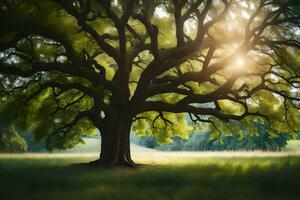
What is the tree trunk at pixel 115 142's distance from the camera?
24.1 m

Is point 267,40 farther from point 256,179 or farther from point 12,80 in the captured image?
point 12,80

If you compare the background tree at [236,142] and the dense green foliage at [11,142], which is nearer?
the dense green foliage at [11,142]

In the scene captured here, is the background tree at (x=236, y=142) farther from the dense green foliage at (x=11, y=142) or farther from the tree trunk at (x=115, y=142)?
the tree trunk at (x=115, y=142)

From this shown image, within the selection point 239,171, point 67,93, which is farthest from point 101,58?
point 239,171

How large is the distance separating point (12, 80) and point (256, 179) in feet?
48.0

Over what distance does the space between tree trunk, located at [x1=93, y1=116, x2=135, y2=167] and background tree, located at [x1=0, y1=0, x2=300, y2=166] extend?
5 centimetres

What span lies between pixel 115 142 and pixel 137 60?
25.3ft

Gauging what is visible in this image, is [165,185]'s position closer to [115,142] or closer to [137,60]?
[115,142]

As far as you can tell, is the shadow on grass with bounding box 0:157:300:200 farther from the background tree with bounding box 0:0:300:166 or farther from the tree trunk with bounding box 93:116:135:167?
the tree trunk with bounding box 93:116:135:167

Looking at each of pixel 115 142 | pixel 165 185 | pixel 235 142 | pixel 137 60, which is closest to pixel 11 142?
pixel 137 60

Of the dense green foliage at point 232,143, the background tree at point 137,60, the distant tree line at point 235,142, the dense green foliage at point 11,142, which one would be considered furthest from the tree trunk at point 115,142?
the dense green foliage at point 232,143

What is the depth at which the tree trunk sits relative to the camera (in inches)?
948

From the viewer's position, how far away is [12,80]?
24.5m

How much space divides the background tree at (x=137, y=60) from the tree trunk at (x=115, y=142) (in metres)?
0.05
